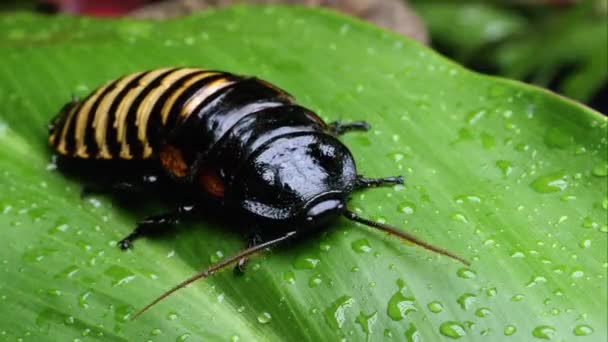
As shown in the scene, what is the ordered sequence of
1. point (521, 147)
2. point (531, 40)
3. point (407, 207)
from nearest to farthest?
point (407, 207) → point (521, 147) → point (531, 40)

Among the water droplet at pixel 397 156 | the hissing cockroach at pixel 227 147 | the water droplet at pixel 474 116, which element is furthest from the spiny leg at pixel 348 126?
the water droplet at pixel 474 116

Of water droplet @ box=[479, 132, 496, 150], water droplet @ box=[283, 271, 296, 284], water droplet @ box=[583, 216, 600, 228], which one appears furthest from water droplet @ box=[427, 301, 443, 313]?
water droplet @ box=[479, 132, 496, 150]

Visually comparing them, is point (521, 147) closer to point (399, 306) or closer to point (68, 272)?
point (399, 306)

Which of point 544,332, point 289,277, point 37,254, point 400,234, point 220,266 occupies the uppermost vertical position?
point 544,332

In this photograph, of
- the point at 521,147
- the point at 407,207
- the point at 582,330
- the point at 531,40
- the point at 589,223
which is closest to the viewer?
the point at 582,330

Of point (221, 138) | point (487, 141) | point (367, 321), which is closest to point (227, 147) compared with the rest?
point (221, 138)

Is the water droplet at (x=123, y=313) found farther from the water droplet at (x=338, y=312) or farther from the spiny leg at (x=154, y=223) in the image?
the water droplet at (x=338, y=312)

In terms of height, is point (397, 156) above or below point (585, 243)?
below

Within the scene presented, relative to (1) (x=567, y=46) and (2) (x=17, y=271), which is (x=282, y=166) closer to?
(2) (x=17, y=271)
